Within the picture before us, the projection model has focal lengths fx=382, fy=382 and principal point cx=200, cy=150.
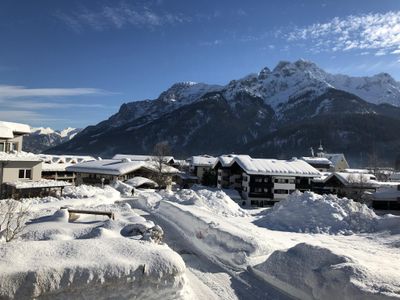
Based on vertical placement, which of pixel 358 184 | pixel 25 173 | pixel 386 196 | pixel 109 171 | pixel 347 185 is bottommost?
pixel 386 196

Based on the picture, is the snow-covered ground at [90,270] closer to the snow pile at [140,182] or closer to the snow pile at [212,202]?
the snow pile at [212,202]

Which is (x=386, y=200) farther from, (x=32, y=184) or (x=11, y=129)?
(x=11, y=129)

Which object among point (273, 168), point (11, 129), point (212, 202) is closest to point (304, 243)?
point (212, 202)

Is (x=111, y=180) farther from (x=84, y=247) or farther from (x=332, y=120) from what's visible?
(x=332, y=120)

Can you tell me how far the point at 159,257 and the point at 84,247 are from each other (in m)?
1.98

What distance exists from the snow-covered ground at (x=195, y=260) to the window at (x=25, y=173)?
20.9 ft

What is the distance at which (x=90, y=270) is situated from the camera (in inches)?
358

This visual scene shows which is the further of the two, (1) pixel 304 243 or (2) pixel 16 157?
(2) pixel 16 157

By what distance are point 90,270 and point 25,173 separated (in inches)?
1082

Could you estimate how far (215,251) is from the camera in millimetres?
17891

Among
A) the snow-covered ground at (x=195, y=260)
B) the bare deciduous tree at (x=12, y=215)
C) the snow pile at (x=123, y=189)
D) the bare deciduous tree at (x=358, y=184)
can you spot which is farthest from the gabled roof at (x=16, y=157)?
the bare deciduous tree at (x=358, y=184)

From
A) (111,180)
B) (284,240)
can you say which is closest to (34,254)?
(284,240)

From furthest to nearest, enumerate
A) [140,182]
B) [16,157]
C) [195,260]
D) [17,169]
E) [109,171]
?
[109,171]
[140,182]
[17,169]
[16,157]
[195,260]

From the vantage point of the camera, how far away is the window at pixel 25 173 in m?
33.1
